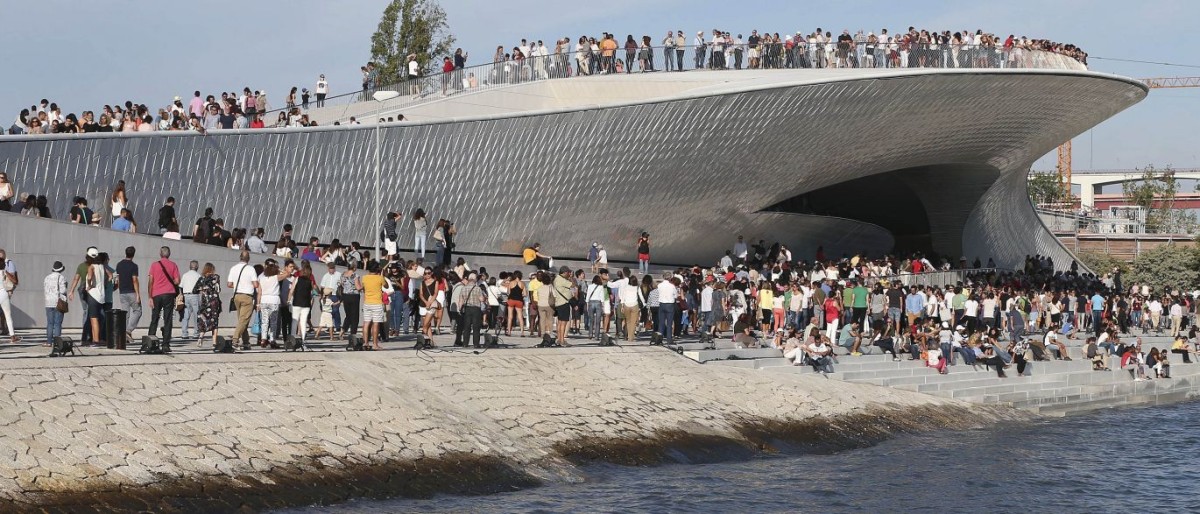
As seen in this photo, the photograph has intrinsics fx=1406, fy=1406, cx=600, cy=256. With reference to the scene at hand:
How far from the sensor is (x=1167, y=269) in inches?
2153

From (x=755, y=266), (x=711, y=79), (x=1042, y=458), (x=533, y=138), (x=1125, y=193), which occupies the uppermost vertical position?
(x=1125, y=193)

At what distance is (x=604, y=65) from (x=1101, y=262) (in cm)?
3689

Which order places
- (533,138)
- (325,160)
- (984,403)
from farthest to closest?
(533,138) → (325,160) → (984,403)

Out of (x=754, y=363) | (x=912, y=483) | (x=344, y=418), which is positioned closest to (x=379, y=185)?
(x=754, y=363)

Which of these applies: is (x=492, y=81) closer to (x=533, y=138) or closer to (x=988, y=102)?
(x=533, y=138)

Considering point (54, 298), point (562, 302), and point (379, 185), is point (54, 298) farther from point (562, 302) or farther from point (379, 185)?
point (379, 185)

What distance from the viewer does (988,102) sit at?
30.3 meters

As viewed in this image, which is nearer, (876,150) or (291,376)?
(291,376)

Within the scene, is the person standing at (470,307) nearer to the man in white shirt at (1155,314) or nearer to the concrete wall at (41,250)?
the concrete wall at (41,250)

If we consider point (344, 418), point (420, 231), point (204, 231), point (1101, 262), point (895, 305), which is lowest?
point (344, 418)

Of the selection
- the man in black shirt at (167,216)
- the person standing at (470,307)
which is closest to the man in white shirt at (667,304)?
the person standing at (470,307)

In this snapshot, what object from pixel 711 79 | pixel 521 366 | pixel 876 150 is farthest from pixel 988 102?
pixel 521 366

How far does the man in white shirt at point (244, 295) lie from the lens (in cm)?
1451

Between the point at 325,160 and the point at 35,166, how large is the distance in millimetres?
4713
